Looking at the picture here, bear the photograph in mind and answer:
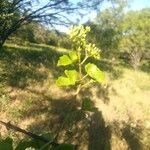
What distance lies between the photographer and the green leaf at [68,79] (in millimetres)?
572

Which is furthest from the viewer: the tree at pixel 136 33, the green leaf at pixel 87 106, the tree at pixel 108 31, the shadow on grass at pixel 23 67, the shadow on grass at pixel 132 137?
the tree at pixel 136 33

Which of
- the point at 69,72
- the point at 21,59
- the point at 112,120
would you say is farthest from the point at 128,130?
the point at 69,72

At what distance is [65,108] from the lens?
734 centimetres

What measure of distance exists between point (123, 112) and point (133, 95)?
93.9 inches

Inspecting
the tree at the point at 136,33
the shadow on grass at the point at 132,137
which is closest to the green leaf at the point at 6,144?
the shadow on grass at the point at 132,137

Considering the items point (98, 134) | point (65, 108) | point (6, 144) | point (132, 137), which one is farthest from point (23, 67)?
point (6, 144)

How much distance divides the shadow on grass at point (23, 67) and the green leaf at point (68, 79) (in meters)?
11.1

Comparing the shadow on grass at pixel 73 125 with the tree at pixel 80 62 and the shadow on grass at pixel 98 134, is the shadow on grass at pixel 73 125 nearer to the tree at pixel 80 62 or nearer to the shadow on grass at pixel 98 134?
the shadow on grass at pixel 98 134

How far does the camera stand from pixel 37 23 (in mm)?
12953

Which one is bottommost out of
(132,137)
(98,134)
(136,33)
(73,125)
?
(132,137)

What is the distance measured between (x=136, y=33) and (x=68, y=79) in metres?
41.5

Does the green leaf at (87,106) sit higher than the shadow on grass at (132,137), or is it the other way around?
the green leaf at (87,106)

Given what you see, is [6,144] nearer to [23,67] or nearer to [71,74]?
[71,74]

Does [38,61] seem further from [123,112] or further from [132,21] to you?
[132,21]
